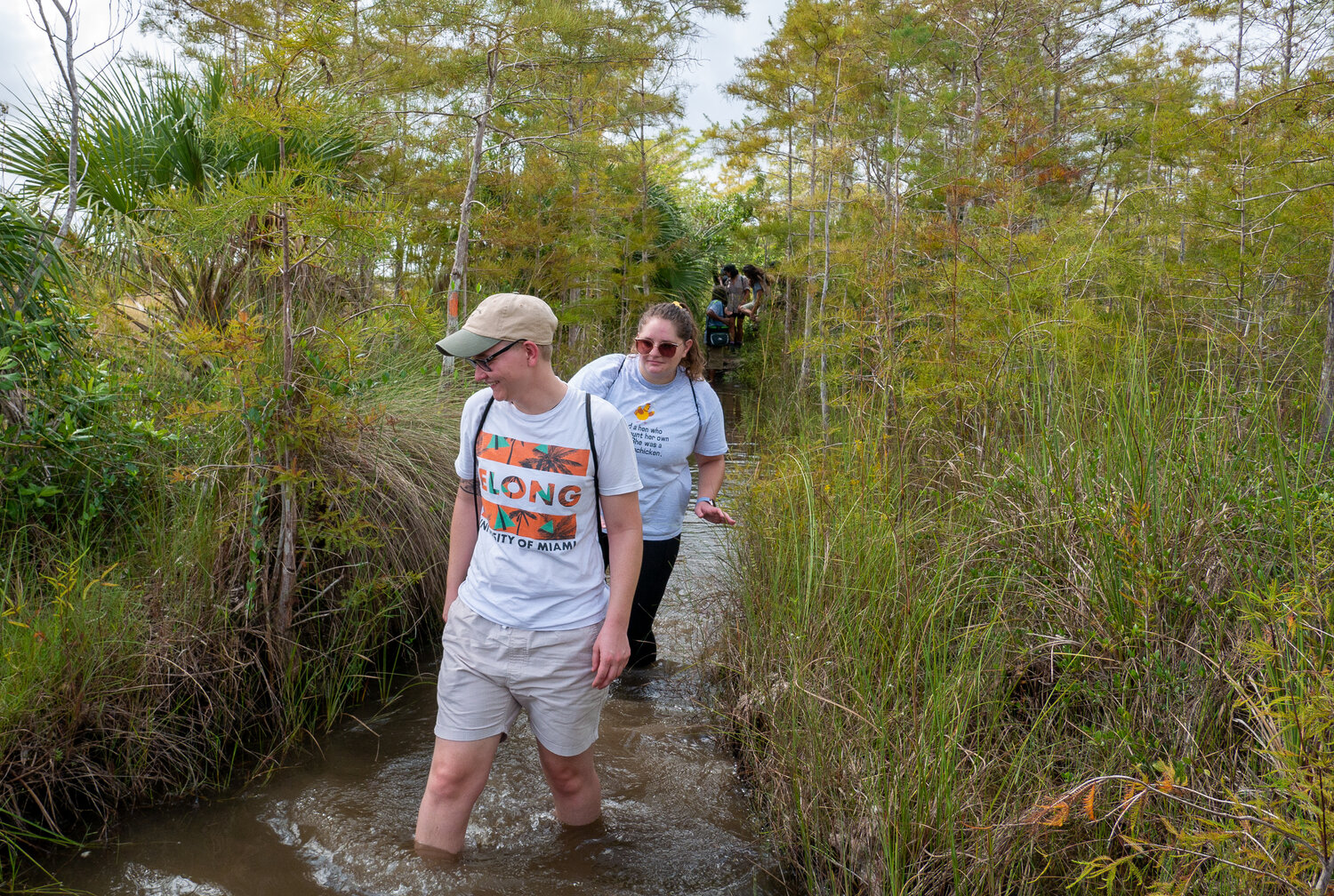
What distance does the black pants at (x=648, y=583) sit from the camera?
163 inches

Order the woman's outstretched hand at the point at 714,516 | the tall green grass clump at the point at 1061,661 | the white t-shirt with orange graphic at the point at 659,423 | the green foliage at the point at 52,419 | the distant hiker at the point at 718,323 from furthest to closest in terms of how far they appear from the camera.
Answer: the distant hiker at the point at 718,323
the white t-shirt with orange graphic at the point at 659,423
the woman's outstretched hand at the point at 714,516
the green foliage at the point at 52,419
the tall green grass clump at the point at 1061,661

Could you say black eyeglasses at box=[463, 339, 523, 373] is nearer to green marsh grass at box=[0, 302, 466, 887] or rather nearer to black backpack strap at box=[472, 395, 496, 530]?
black backpack strap at box=[472, 395, 496, 530]

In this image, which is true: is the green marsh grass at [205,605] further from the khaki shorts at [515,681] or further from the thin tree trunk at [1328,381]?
the thin tree trunk at [1328,381]

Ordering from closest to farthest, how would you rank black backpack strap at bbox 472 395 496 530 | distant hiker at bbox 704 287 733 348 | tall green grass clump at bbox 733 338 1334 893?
tall green grass clump at bbox 733 338 1334 893, black backpack strap at bbox 472 395 496 530, distant hiker at bbox 704 287 733 348

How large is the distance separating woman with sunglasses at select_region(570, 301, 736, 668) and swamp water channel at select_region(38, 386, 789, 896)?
0.78 m

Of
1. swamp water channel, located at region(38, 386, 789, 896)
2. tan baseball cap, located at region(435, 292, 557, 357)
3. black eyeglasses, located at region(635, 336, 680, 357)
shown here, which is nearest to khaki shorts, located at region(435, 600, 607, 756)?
swamp water channel, located at region(38, 386, 789, 896)

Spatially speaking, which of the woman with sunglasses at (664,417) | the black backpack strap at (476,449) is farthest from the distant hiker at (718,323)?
the black backpack strap at (476,449)

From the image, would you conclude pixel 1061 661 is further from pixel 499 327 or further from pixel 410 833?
pixel 410 833

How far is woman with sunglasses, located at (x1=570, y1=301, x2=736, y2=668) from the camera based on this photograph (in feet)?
13.0

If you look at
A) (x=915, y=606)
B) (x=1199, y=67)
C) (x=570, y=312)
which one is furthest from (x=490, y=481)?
(x=1199, y=67)

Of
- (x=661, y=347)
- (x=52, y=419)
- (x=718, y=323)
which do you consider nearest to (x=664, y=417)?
(x=661, y=347)

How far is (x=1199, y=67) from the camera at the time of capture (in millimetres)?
15695

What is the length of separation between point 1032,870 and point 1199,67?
1744 centimetres

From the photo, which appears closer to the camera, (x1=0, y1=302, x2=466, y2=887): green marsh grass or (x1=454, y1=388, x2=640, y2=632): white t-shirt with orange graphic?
(x1=454, y1=388, x2=640, y2=632): white t-shirt with orange graphic
